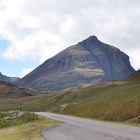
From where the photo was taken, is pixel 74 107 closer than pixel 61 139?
No

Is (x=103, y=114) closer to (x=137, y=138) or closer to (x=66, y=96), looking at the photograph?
(x=137, y=138)

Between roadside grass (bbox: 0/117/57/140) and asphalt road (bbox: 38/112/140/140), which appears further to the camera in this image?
roadside grass (bbox: 0/117/57/140)

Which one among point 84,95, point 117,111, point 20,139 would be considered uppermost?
point 84,95

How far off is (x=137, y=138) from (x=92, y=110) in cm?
6932

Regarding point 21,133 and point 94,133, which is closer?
point 94,133

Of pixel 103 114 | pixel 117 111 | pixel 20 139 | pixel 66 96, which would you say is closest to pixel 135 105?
pixel 117 111

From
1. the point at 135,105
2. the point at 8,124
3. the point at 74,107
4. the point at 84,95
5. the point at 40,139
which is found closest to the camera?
the point at 40,139

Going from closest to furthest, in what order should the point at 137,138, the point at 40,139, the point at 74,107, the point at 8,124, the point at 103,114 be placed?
the point at 137,138, the point at 40,139, the point at 8,124, the point at 103,114, the point at 74,107

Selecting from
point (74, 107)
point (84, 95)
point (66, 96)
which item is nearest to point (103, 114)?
point (74, 107)

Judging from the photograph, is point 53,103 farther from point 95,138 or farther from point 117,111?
point 95,138

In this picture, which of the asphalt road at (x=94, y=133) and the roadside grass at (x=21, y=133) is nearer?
the asphalt road at (x=94, y=133)

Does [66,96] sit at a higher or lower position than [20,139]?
higher

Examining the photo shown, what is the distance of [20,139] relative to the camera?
33906 mm

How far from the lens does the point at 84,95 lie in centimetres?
17988
